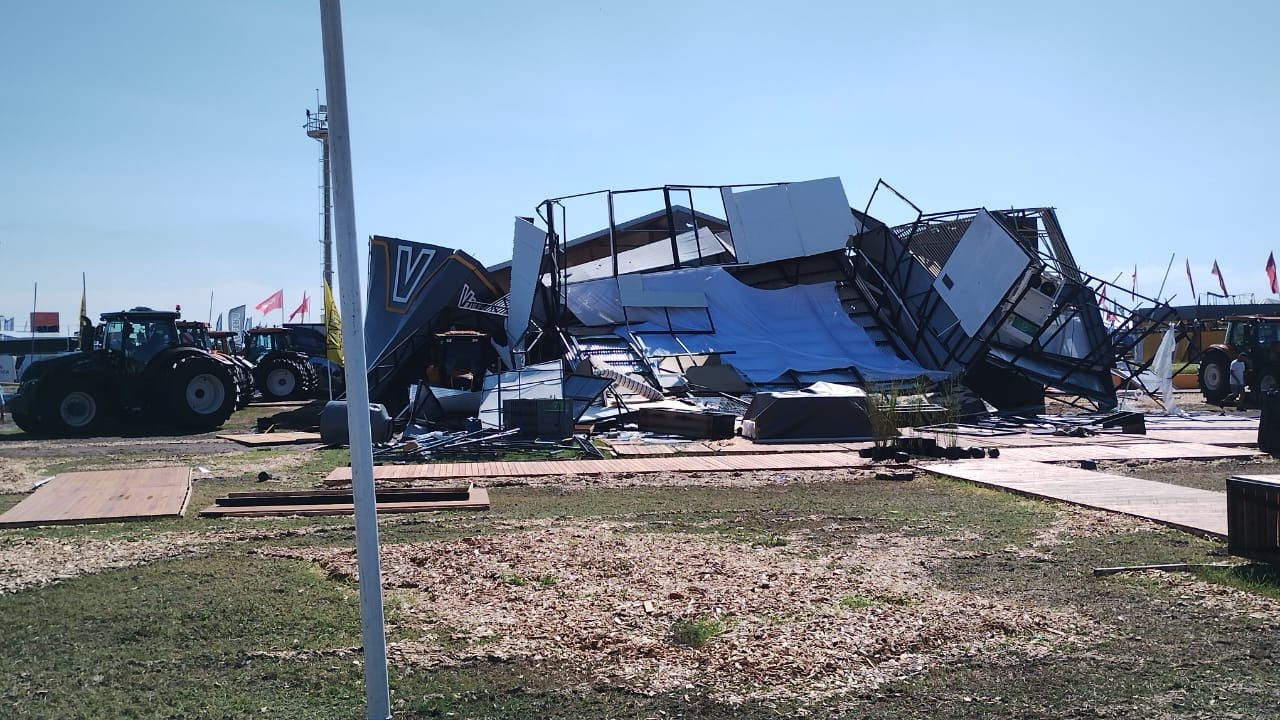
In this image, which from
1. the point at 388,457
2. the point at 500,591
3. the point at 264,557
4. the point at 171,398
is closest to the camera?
the point at 500,591

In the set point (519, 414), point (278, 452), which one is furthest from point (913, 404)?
point (278, 452)

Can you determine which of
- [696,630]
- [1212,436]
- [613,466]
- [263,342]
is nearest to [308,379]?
[263,342]

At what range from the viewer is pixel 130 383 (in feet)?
68.6

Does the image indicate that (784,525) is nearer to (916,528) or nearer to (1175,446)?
(916,528)

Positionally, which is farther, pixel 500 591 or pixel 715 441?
pixel 715 441

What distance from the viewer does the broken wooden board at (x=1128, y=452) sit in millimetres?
13219

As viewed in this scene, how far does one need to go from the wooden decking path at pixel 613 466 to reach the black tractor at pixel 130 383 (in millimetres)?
9236

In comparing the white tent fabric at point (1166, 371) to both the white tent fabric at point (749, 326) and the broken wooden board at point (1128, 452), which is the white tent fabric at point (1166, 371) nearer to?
the white tent fabric at point (749, 326)

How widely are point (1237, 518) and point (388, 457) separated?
1035cm

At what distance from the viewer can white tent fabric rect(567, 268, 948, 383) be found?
22.0 metres

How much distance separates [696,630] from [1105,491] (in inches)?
238

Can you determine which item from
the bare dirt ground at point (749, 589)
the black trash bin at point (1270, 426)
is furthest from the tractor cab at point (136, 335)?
the black trash bin at point (1270, 426)

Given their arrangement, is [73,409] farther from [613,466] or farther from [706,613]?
[706,613]

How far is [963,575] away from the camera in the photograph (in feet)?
21.8
